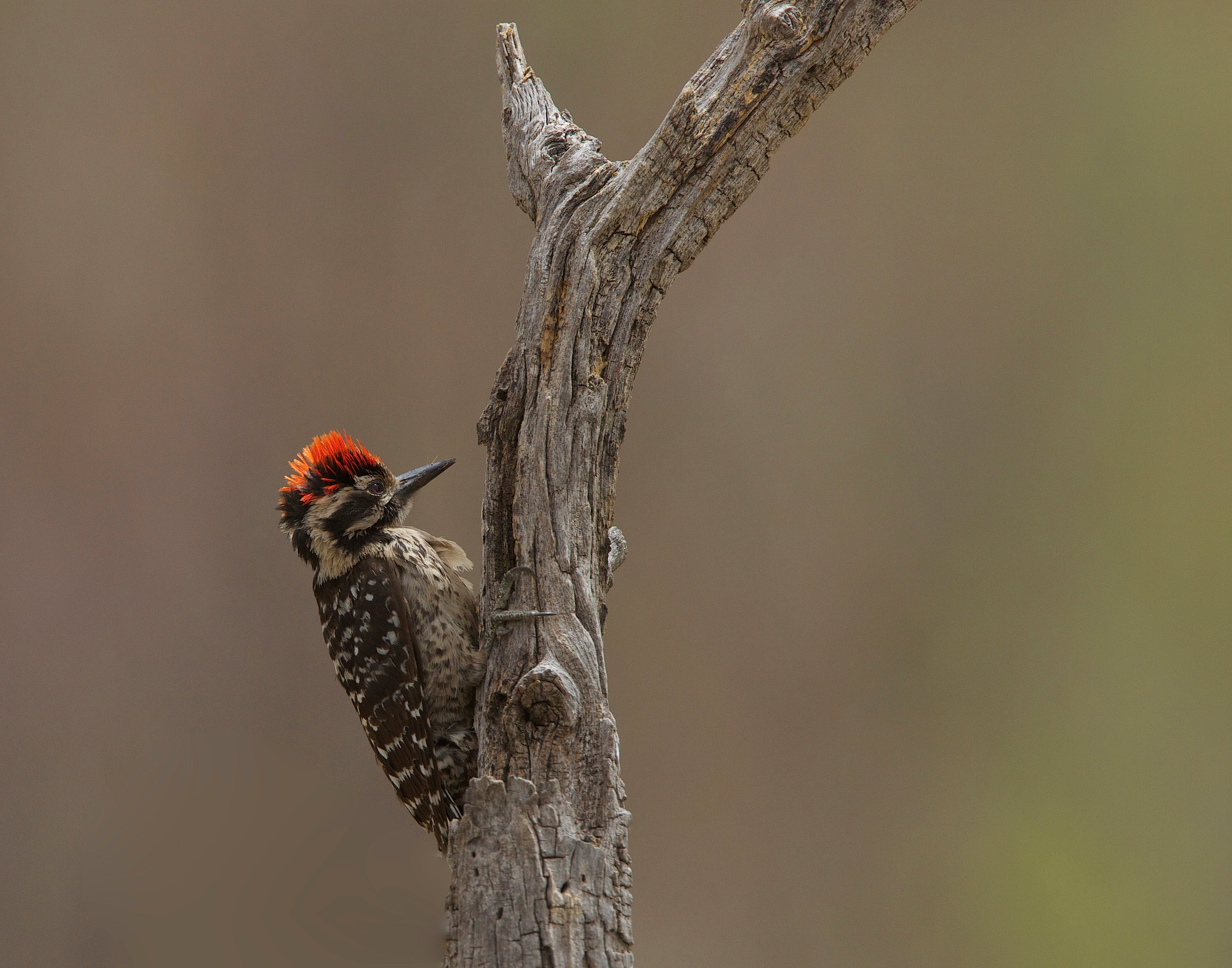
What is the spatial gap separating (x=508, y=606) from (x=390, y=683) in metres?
0.56

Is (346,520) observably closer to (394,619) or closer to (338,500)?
(338,500)

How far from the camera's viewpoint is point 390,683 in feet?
8.43

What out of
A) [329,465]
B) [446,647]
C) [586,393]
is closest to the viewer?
[586,393]

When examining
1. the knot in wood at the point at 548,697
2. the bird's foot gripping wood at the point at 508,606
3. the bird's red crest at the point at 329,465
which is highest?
the bird's red crest at the point at 329,465

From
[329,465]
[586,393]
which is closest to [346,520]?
[329,465]

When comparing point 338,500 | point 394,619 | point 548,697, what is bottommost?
point 548,697

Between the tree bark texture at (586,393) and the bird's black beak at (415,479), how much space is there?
1.94ft

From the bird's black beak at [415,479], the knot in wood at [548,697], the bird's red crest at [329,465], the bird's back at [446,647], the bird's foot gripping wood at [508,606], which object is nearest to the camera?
the knot in wood at [548,697]

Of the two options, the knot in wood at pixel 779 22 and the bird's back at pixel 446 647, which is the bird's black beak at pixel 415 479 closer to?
the bird's back at pixel 446 647

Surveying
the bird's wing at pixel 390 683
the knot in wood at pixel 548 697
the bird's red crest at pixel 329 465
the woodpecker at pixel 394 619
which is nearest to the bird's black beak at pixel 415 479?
the woodpecker at pixel 394 619

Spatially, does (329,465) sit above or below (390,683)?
above

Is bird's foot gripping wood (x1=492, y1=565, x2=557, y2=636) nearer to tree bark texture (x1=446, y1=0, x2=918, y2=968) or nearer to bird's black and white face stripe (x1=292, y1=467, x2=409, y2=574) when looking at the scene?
tree bark texture (x1=446, y1=0, x2=918, y2=968)

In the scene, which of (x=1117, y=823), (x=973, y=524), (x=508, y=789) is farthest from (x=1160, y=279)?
(x=508, y=789)

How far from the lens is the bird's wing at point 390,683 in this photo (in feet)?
8.33
